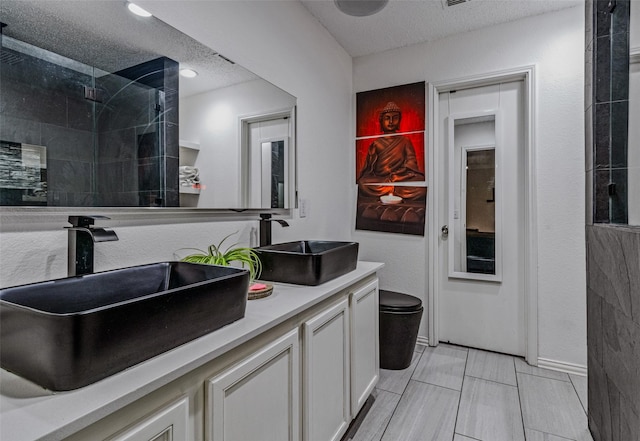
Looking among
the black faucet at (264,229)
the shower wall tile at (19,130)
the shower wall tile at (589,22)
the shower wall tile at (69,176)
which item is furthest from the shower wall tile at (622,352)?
the shower wall tile at (19,130)

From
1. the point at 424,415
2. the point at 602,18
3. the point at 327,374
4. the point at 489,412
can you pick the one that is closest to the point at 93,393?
the point at 327,374

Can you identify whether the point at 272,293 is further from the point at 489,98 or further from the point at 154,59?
the point at 489,98

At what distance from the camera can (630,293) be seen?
121 cm

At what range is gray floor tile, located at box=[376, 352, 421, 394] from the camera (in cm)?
216

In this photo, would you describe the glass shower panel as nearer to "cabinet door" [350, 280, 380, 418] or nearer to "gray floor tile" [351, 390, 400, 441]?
"cabinet door" [350, 280, 380, 418]

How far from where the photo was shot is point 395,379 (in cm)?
228

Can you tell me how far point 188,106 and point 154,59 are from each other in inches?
8.1

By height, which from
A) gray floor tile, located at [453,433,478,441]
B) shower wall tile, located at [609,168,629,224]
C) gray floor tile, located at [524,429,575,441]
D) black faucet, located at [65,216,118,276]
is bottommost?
gray floor tile, located at [524,429,575,441]

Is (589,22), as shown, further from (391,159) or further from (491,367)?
(491,367)

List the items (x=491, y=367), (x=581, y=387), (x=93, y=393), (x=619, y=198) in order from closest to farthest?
(x=93, y=393) → (x=619, y=198) → (x=581, y=387) → (x=491, y=367)

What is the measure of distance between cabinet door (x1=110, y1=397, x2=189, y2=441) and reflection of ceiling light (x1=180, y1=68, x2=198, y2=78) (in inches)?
48.9

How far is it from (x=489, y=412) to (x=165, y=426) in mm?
1865

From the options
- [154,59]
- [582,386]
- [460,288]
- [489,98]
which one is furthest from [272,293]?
[489,98]

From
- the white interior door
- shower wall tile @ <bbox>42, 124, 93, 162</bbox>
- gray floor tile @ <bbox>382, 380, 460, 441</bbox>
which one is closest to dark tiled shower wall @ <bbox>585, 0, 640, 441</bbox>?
gray floor tile @ <bbox>382, 380, 460, 441</bbox>
